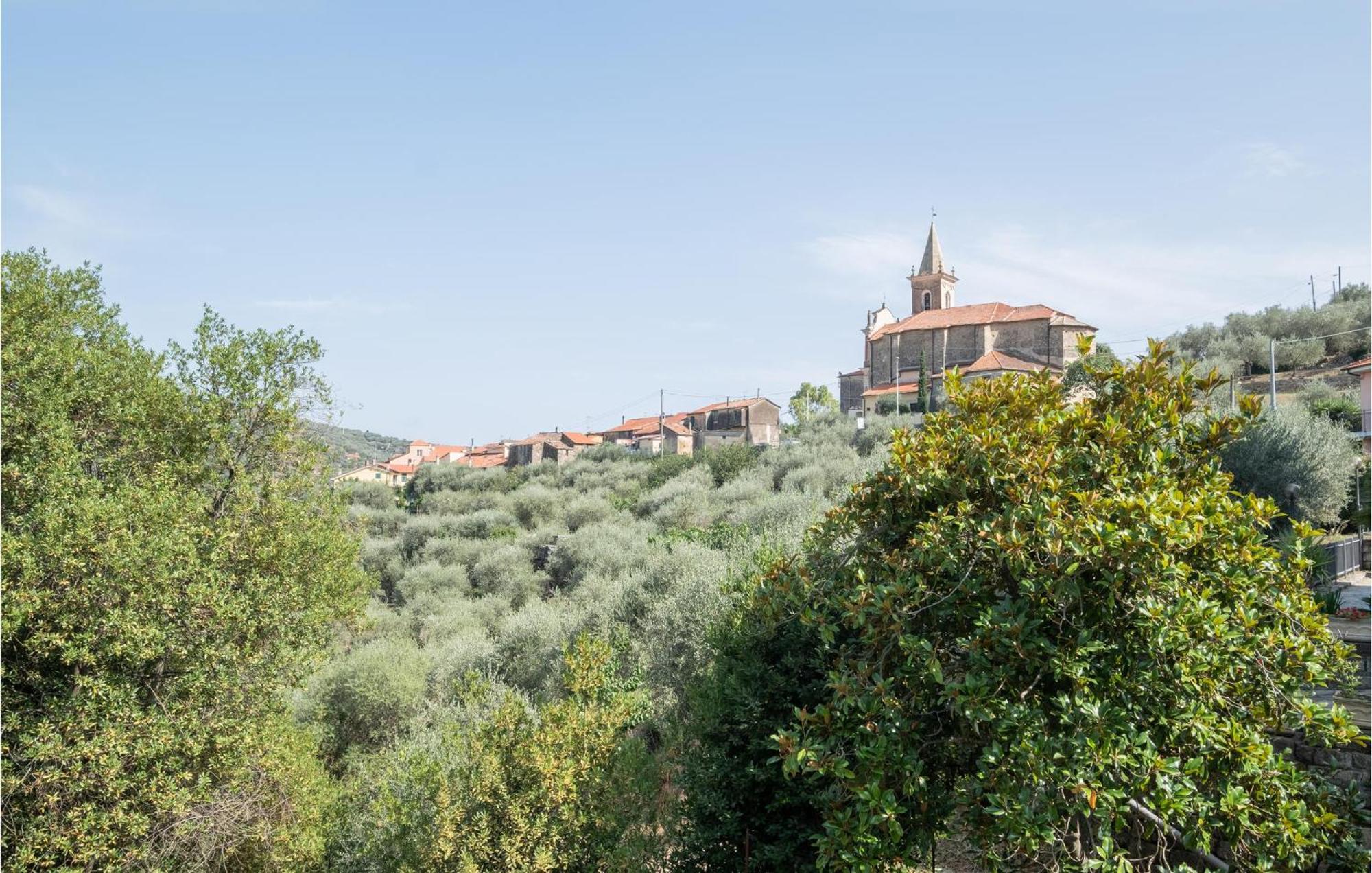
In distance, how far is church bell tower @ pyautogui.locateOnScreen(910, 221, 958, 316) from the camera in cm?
7956

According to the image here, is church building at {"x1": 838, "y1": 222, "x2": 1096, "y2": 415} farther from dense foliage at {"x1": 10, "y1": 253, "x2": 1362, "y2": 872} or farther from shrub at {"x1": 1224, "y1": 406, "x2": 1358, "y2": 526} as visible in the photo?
dense foliage at {"x1": 10, "y1": 253, "x2": 1362, "y2": 872}

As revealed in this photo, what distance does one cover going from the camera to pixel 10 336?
1129 centimetres

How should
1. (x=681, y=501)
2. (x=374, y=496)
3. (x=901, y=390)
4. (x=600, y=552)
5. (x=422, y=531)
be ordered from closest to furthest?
(x=600, y=552) < (x=681, y=501) < (x=422, y=531) < (x=374, y=496) < (x=901, y=390)

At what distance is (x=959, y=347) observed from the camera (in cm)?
6494

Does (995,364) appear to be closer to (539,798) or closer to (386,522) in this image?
(386,522)

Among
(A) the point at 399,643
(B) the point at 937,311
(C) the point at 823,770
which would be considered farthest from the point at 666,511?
(B) the point at 937,311

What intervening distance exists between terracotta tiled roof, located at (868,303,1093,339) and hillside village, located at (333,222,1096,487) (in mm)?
74

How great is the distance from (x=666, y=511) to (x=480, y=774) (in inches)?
1043

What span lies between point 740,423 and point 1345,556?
181ft

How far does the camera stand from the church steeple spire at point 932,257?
81062mm

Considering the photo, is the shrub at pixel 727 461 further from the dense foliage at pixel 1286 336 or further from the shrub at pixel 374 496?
the dense foliage at pixel 1286 336

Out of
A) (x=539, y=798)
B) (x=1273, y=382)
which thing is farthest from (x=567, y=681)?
(x=1273, y=382)

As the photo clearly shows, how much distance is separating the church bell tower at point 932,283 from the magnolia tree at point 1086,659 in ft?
248

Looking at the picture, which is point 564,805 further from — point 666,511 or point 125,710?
point 666,511
